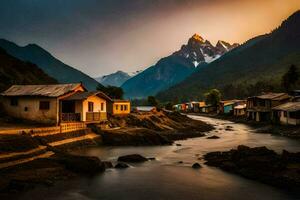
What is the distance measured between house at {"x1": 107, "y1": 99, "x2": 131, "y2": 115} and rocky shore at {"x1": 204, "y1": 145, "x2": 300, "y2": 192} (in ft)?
109

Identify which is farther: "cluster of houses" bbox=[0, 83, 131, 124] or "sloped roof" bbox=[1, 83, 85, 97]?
"sloped roof" bbox=[1, 83, 85, 97]

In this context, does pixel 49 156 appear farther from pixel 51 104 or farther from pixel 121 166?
pixel 51 104

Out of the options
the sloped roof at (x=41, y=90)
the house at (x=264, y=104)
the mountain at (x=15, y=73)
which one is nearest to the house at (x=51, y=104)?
the sloped roof at (x=41, y=90)

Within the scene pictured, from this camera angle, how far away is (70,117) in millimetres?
47000

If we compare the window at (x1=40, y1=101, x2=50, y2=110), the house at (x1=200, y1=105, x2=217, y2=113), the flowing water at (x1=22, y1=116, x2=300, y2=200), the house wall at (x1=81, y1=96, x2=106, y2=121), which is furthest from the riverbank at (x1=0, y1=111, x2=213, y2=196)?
the house at (x1=200, y1=105, x2=217, y2=113)

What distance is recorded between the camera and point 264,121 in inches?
3393

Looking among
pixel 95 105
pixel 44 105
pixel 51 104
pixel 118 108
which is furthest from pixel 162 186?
pixel 118 108

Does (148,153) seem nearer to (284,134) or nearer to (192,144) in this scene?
(192,144)

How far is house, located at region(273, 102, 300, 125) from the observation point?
65188mm

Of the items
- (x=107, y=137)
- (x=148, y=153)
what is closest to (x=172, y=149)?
(x=148, y=153)

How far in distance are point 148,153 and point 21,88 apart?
71.9 ft

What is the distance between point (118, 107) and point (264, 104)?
4147 cm

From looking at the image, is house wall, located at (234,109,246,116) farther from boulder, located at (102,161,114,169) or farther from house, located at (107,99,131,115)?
boulder, located at (102,161,114,169)

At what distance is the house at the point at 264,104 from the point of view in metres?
82.8
